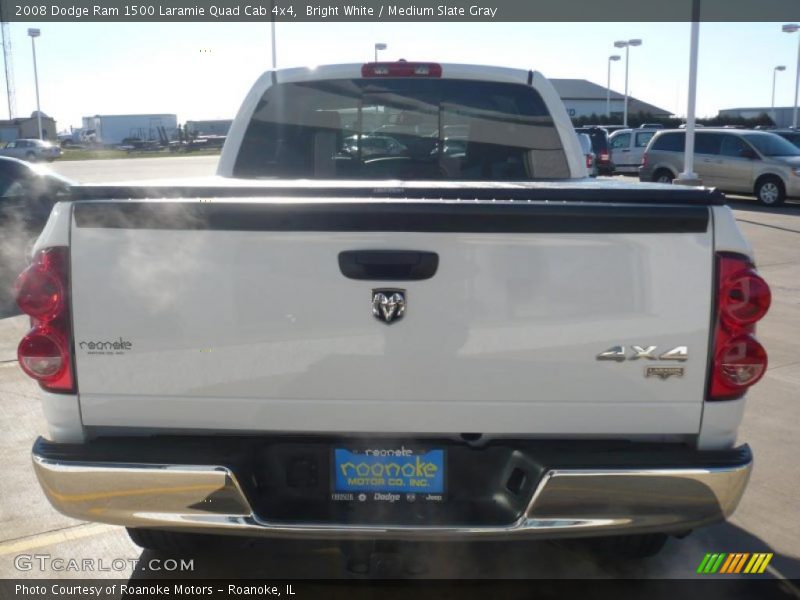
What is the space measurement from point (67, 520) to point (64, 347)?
5.85 ft

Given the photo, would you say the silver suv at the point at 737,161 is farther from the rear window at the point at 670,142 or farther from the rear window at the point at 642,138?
the rear window at the point at 642,138

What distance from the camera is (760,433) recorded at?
219 inches

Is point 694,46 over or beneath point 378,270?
over

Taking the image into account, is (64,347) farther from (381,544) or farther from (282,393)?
(381,544)

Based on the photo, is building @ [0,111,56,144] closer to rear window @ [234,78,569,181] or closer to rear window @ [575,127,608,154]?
rear window @ [575,127,608,154]

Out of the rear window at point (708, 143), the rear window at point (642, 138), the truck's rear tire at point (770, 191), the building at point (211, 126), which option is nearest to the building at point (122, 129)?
the building at point (211, 126)

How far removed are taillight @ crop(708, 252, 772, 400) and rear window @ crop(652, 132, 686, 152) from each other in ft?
67.1

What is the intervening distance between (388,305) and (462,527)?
722 millimetres

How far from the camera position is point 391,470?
2883 mm

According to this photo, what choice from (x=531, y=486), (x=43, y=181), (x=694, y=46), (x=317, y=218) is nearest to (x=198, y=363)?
(x=317, y=218)

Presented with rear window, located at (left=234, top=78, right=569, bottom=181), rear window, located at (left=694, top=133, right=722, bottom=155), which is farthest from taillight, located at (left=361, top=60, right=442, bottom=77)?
rear window, located at (left=694, top=133, right=722, bottom=155)

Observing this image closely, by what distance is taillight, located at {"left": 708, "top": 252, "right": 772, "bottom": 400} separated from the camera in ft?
9.09

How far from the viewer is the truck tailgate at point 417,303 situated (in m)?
2.74

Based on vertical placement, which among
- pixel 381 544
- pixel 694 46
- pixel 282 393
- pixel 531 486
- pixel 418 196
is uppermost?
pixel 694 46
